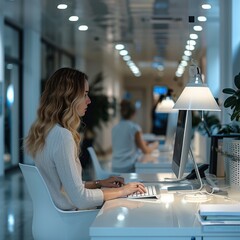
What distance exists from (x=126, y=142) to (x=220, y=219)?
426cm

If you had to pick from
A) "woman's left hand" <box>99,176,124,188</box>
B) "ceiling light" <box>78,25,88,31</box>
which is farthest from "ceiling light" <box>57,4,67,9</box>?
"woman's left hand" <box>99,176,124,188</box>

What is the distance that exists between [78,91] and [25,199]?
17.6 ft

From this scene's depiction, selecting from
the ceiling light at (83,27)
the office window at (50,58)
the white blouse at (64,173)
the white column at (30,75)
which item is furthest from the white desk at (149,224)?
the office window at (50,58)

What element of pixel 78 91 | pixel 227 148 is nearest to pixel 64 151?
pixel 78 91

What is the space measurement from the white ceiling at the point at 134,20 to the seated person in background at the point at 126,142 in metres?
1.12

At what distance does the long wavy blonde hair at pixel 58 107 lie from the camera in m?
2.79

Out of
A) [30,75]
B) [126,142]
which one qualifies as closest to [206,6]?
[126,142]

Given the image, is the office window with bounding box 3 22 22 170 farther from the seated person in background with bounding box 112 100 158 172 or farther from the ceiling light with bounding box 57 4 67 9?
the seated person in background with bounding box 112 100 158 172

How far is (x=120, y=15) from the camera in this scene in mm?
8766

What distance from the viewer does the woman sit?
270 centimetres

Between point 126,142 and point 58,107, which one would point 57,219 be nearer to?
point 58,107

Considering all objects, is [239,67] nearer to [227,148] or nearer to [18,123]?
[227,148]

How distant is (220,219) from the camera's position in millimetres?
2145

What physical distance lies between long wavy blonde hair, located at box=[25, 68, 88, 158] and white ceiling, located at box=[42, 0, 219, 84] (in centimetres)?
275
